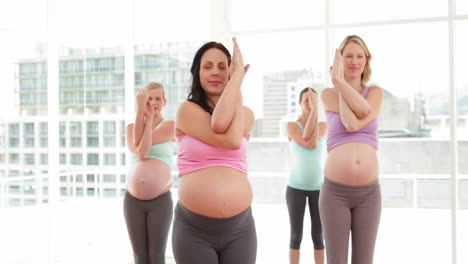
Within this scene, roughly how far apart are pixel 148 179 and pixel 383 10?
2462 millimetres

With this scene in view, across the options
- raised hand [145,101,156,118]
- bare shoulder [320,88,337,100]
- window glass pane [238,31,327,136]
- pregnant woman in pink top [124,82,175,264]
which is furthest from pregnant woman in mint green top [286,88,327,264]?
raised hand [145,101,156,118]

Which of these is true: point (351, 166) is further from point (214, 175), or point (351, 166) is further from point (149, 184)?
point (149, 184)

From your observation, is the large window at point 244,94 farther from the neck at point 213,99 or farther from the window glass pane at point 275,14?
the neck at point 213,99

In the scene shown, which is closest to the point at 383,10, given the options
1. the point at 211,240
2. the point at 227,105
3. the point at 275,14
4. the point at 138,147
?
the point at 275,14

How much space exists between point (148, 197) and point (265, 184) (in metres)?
2.00

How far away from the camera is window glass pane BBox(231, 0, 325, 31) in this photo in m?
3.69

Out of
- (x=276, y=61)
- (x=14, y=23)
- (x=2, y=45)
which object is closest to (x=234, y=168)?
(x=276, y=61)

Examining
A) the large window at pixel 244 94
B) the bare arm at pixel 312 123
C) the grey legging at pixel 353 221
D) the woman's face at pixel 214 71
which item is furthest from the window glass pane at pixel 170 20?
the woman's face at pixel 214 71

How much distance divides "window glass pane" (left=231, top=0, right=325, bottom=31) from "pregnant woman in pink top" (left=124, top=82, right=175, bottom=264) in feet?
4.77

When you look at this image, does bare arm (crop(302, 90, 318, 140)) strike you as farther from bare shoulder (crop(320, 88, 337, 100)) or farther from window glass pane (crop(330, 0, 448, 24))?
window glass pane (crop(330, 0, 448, 24))

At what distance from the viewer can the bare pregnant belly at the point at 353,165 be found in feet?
7.19

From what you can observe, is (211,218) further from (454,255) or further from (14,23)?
(14,23)

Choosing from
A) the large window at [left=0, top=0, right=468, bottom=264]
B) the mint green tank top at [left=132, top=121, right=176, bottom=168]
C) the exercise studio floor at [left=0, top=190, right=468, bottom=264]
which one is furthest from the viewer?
the exercise studio floor at [left=0, top=190, right=468, bottom=264]

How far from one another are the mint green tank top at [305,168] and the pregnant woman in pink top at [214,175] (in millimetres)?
1615
